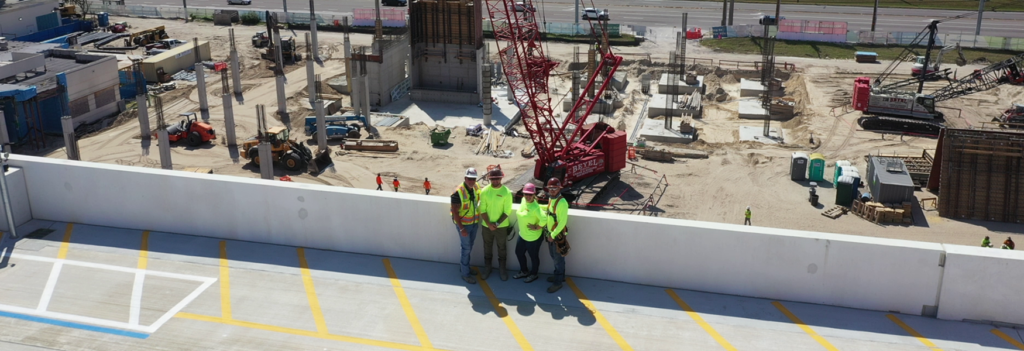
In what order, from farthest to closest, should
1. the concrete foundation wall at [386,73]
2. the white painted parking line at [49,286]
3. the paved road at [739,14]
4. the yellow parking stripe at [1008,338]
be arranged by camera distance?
1. the paved road at [739,14]
2. the concrete foundation wall at [386,73]
3. the white painted parking line at [49,286]
4. the yellow parking stripe at [1008,338]

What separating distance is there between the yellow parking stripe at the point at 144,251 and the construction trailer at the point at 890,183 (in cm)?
2760

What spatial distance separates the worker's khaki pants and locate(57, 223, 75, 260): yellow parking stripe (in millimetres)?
6218

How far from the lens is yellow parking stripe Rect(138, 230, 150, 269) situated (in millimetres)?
12500

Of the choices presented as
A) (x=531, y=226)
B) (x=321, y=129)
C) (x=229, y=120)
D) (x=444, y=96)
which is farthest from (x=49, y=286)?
(x=444, y=96)

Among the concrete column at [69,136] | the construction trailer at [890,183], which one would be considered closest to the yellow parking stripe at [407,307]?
the construction trailer at [890,183]

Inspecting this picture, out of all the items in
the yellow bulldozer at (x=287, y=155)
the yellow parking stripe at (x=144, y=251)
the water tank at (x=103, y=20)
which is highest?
the yellow parking stripe at (x=144, y=251)

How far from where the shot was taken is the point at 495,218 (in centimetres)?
1205

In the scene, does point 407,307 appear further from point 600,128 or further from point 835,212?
point 835,212

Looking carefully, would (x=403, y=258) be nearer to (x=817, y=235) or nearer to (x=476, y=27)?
(x=817, y=235)

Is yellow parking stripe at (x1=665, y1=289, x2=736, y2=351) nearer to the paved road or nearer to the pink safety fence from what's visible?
the paved road

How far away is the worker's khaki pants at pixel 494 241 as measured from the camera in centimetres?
1208

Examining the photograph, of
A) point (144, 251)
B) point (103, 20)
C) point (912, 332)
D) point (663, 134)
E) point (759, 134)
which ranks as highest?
point (144, 251)

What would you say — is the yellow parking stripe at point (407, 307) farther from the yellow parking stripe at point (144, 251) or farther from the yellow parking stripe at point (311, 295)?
the yellow parking stripe at point (144, 251)

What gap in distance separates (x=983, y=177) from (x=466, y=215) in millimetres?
28130
